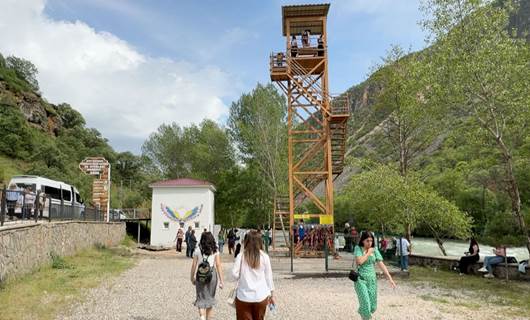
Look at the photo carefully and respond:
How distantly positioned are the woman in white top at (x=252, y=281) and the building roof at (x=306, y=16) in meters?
20.0

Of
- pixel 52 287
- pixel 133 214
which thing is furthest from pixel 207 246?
pixel 133 214

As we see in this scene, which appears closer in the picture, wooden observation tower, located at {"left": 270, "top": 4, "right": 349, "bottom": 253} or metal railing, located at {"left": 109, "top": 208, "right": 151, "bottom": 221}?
wooden observation tower, located at {"left": 270, "top": 4, "right": 349, "bottom": 253}

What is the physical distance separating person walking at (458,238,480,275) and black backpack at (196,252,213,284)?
40.0 feet

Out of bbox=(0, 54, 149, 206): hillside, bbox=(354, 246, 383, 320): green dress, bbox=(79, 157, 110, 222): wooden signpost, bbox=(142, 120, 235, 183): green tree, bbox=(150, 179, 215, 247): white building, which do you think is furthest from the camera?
bbox=(0, 54, 149, 206): hillside

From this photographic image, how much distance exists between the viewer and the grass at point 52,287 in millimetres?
7676

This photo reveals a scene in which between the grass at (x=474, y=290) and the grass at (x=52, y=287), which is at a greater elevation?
the grass at (x=52, y=287)

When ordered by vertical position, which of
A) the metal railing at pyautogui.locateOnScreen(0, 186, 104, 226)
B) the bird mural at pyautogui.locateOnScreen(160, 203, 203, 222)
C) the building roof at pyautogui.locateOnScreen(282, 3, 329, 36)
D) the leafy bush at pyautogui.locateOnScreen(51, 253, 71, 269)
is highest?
the building roof at pyautogui.locateOnScreen(282, 3, 329, 36)

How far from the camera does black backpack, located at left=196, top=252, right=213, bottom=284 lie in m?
5.99

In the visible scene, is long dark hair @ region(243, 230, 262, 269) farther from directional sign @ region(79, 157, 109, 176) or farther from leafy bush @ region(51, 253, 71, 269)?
directional sign @ region(79, 157, 109, 176)

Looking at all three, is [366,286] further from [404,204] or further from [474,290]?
[404,204]

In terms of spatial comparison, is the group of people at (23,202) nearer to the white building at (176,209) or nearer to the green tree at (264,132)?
the white building at (176,209)

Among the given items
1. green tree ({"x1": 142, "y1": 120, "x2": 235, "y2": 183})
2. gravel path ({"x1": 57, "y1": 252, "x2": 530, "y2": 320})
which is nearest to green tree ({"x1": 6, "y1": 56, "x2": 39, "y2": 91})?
green tree ({"x1": 142, "y1": 120, "x2": 235, "y2": 183})

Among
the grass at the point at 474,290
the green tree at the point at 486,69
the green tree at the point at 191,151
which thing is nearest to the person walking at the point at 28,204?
the grass at the point at 474,290

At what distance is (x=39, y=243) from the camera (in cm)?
1306
